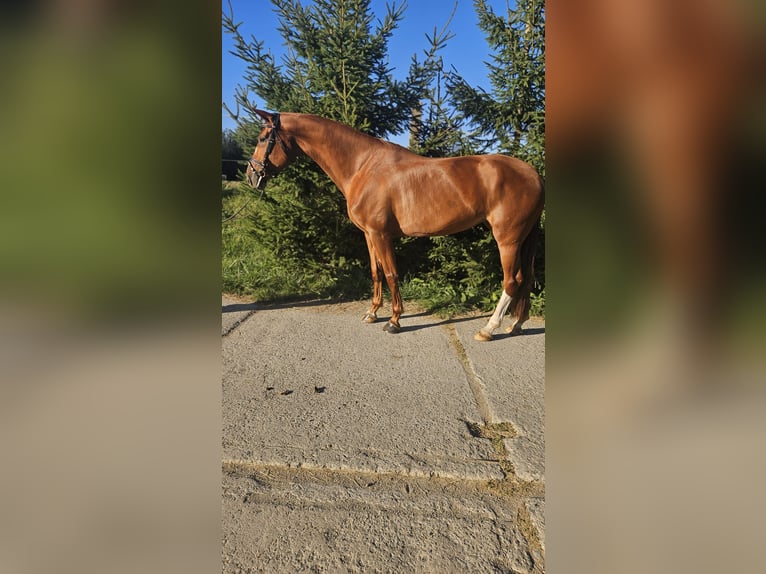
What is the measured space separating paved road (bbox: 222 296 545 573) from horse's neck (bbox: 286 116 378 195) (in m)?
1.48

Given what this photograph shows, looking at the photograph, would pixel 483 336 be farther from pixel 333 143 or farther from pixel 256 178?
pixel 256 178

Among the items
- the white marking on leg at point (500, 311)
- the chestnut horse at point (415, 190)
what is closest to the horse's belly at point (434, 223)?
the chestnut horse at point (415, 190)

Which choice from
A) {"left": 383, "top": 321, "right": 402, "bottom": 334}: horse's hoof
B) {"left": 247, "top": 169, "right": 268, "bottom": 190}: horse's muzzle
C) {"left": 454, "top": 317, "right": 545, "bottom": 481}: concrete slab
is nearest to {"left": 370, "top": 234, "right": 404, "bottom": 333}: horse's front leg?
{"left": 383, "top": 321, "right": 402, "bottom": 334}: horse's hoof

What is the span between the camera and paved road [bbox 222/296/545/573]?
1198 millimetres

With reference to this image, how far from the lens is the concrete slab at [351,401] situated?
1.68 meters

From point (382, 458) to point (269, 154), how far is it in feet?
8.99

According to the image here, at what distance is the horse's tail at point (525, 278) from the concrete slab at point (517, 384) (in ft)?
0.63

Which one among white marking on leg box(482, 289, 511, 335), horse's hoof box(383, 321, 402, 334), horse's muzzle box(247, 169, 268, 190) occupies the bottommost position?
horse's hoof box(383, 321, 402, 334)

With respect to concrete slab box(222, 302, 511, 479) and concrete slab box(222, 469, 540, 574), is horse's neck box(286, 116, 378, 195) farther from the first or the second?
concrete slab box(222, 469, 540, 574)

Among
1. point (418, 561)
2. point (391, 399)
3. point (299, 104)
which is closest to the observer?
point (418, 561)
